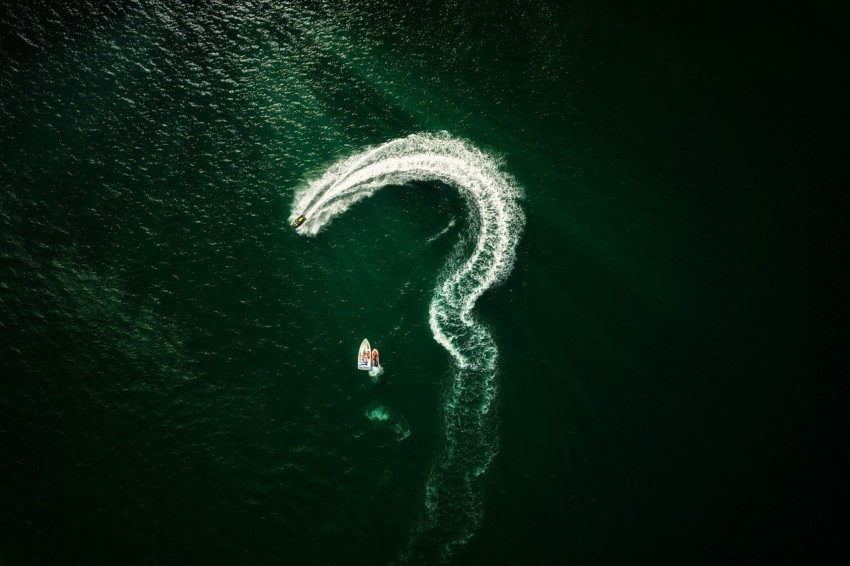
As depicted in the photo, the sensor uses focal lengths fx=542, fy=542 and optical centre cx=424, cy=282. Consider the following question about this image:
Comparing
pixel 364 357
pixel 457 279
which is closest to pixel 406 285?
pixel 457 279

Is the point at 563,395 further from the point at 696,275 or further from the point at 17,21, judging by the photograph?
the point at 17,21

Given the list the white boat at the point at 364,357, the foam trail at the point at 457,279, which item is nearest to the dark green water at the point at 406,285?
the foam trail at the point at 457,279

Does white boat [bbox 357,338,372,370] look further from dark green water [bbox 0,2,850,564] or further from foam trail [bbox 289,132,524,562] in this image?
foam trail [bbox 289,132,524,562]

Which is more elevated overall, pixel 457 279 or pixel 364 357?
pixel 457 279

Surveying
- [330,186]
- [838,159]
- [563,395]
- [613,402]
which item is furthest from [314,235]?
[838,159]

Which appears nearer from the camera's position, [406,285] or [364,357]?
[364,357]

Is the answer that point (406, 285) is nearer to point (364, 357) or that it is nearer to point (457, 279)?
point (457, 279)
